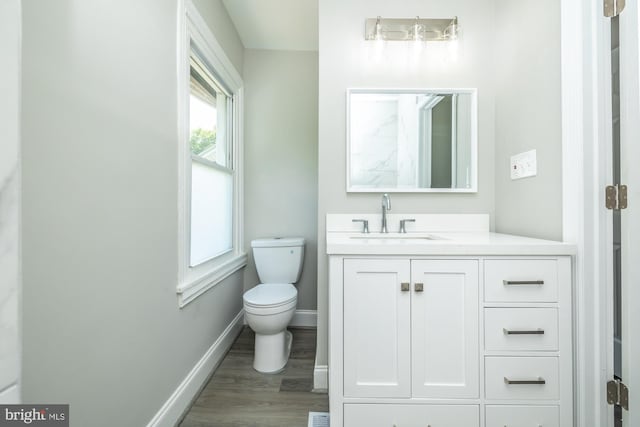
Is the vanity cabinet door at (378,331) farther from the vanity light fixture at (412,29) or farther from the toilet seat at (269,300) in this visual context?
the vanity light fixture at (412,29)

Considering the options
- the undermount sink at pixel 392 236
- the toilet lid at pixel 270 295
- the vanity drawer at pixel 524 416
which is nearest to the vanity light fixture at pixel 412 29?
the undermount sink at pixel 392 236

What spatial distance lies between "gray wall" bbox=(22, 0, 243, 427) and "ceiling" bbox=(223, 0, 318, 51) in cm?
83

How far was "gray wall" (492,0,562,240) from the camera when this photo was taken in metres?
1.22

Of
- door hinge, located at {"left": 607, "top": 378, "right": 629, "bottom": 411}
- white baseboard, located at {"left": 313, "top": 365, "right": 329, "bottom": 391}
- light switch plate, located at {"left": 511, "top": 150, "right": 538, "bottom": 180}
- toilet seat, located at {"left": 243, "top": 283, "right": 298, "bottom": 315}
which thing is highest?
light switch plate, located at {"left": 511, "top": 150, "right": 538, "bottom": 180}

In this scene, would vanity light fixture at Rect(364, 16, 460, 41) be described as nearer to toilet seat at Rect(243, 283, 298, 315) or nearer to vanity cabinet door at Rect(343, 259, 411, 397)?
vanity cabinet door at Rect(343, 259, 411, 397)

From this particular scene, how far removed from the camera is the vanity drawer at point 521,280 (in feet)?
3.53

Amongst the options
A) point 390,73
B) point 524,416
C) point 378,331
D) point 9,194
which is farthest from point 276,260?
point 9,194

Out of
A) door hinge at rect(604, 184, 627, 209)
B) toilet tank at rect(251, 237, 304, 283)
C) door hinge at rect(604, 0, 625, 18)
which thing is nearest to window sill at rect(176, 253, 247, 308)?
toilet tank at rect(251, 237, 304, 283)

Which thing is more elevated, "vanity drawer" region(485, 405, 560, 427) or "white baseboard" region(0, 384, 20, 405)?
"white baseboard" region(0, 384, 20, 405)

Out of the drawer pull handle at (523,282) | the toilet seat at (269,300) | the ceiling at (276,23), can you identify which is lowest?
the toilet seat at (269,300)

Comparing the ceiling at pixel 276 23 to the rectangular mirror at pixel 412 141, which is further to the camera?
the ceiling at pixel 276 23

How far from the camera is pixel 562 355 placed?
1.07 m

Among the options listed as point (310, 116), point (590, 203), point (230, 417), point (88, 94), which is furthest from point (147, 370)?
point (310, 116)

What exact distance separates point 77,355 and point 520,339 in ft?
4.99
